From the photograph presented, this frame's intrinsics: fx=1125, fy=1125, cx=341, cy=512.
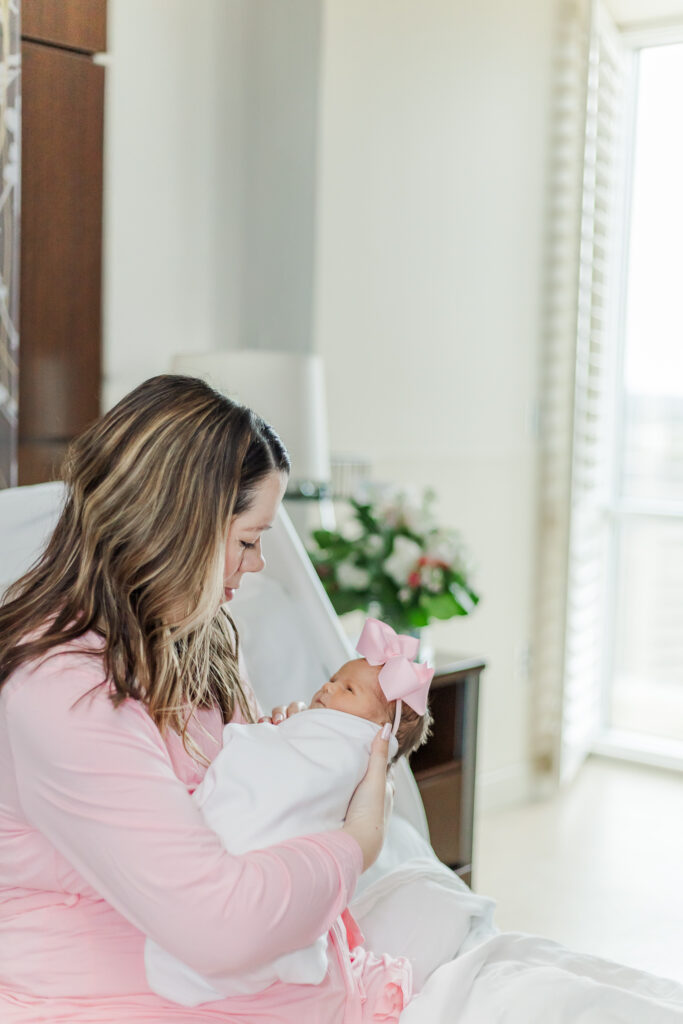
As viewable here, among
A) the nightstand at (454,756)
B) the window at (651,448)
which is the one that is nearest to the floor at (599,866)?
the window at (651,448)

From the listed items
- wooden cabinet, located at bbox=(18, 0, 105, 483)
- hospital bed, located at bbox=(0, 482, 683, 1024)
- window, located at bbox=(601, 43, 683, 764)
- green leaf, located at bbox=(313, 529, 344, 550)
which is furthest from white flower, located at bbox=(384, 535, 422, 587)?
window, located at bbox=(601, 43, 683, 764)

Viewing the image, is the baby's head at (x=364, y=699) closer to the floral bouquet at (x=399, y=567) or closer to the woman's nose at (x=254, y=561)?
the woman's nose at (x=254, y=561)

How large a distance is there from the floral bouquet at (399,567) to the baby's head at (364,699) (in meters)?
0.83

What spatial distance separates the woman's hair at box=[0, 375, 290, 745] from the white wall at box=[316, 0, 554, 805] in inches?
65.7

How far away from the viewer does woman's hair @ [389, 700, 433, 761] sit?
125 cm

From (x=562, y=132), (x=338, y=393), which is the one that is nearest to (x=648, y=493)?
(x=562, y=132)

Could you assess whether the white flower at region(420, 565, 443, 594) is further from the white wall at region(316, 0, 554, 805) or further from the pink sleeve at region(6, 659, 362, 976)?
the pink sleeve at region(6, 659, 362, 976)

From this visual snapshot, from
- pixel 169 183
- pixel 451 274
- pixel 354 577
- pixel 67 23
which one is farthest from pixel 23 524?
pixel 451 274

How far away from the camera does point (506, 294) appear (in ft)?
10.9

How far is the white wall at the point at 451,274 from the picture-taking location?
9.05 ft

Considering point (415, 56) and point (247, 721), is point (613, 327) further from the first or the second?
point (247, 721)

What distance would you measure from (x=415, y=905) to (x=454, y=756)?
30.7 inches

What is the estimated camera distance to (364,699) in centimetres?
123

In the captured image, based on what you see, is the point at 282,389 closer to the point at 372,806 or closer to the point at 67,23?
the point at 67,23
